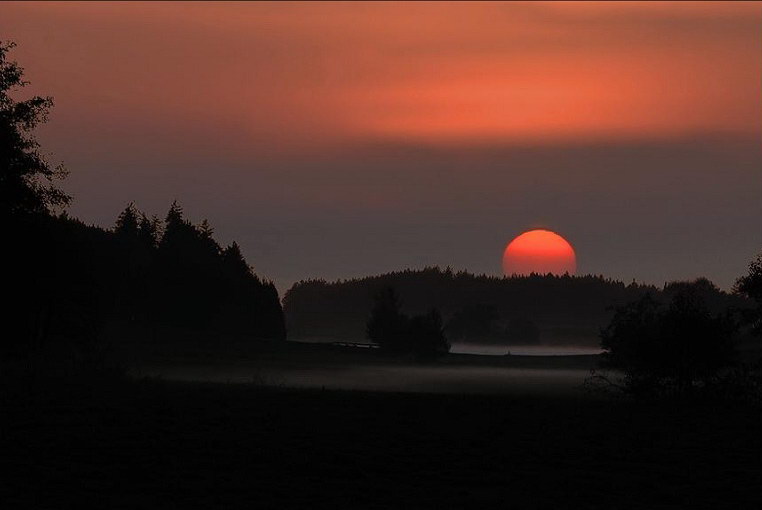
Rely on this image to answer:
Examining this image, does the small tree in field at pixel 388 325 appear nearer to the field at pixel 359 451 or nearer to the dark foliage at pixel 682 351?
the dark foliage at pixel 682 351

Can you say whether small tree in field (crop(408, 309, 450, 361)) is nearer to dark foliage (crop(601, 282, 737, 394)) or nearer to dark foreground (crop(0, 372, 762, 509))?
dark foliage (crop(601, 282, 737, 394))

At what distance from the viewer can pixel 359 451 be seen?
2841 centimetres

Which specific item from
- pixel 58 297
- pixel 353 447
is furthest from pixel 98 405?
pixel 58 297

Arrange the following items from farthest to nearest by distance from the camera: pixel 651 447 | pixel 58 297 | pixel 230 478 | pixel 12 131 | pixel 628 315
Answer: pixel 628 315 < pixel 58 297 < pixel 12 131 < pixel 651 447 < pixel 230 478

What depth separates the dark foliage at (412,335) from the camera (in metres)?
130

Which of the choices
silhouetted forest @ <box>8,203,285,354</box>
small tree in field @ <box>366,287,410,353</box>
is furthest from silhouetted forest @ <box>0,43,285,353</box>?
small tree in field @ <box>366,287,410,353</box>

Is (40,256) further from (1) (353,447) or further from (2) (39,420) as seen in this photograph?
(1) (353,447)

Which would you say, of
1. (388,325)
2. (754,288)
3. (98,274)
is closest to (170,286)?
(388,325)

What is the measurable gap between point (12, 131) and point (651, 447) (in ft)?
94.4

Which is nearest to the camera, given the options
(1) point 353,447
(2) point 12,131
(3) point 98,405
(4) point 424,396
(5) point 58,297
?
(1) point 353,447

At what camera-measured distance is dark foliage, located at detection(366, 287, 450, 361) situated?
129500mm

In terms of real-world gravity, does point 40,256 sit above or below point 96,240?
below

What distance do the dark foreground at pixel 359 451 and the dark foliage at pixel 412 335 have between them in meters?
89.4

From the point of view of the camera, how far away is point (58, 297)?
52.2 meters
